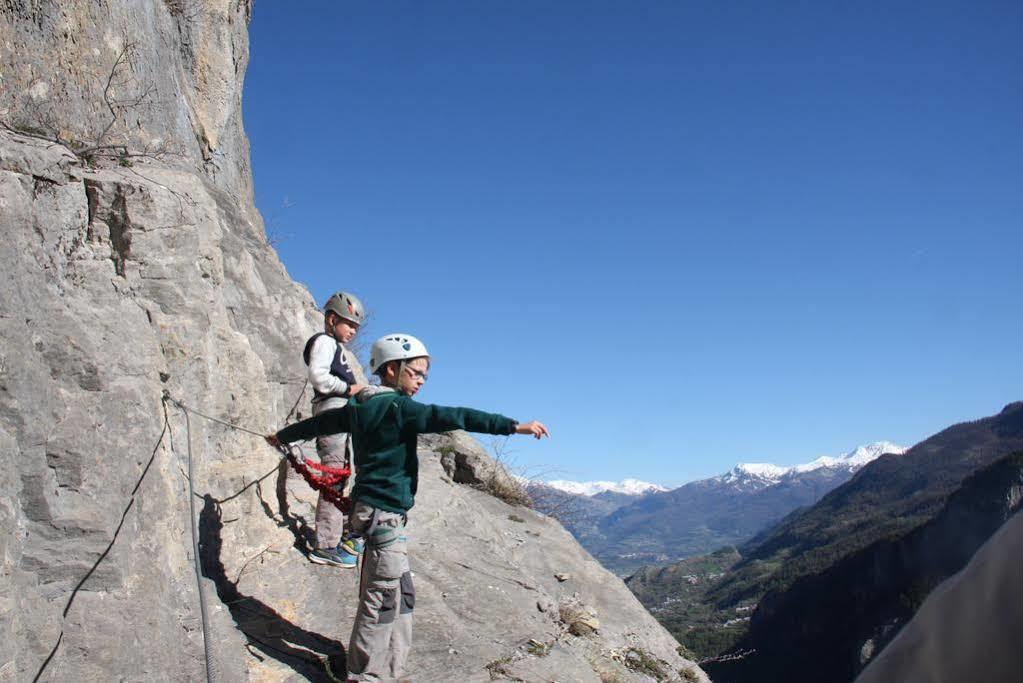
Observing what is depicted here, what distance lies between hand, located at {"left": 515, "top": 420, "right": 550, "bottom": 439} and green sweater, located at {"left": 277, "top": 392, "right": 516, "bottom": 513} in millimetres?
261

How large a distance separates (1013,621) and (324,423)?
5825mm

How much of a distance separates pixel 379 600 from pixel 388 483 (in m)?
0.92

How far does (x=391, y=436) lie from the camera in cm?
600

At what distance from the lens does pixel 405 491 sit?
5.98 m

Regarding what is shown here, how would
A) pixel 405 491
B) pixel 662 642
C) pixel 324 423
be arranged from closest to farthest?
Result: pixel 405 491, pixel 324 423, pixel 662 642

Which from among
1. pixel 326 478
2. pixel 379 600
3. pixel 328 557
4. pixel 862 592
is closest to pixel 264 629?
pixel 328 557

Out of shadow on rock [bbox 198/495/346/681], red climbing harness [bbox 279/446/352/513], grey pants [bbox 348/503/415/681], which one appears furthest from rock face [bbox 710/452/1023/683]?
grey pants [bbox 348/503/415/681]

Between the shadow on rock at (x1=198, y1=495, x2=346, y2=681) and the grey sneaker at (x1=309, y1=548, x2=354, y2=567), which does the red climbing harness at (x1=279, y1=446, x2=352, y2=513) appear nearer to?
the grey sneaker at (x1=309, y1=548, x2=354, y2=567)

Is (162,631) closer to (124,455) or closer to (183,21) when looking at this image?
(124,455)

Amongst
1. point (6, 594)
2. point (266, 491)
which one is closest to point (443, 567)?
point (266, 491)

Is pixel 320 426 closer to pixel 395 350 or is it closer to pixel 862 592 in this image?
pixel 395 350

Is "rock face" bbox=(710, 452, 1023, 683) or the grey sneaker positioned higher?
the grey sneaker

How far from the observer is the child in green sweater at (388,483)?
5734 mm

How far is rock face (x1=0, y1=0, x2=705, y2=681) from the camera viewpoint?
456 centimetres
